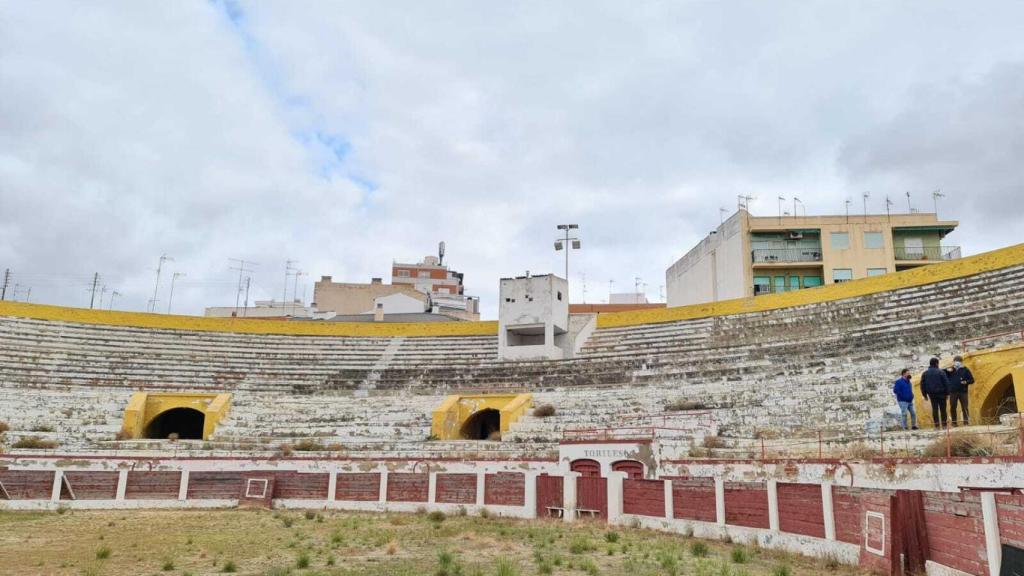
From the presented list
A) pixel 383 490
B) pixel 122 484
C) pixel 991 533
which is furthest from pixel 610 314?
pixel 991 533

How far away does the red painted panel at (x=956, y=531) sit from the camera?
674 cm

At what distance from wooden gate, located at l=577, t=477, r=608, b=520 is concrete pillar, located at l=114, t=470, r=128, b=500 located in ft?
37.4

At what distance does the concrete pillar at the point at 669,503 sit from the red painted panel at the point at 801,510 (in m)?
2.64

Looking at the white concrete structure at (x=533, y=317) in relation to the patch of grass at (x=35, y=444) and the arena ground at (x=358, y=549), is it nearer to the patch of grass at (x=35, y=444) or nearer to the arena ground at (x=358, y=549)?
the arena ground at (x=358, y=549)

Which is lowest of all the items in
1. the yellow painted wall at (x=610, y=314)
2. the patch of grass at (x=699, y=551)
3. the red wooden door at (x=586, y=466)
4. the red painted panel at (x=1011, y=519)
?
the patch of grass at (x=699, y=551)

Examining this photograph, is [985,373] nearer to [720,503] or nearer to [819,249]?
[720,503]

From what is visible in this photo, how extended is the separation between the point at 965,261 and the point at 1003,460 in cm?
1613

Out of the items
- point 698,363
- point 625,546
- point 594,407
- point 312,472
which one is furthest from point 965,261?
point 312,472

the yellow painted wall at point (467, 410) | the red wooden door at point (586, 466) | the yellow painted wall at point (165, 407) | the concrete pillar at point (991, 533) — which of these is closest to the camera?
the concrete pillar at point (991, 533)

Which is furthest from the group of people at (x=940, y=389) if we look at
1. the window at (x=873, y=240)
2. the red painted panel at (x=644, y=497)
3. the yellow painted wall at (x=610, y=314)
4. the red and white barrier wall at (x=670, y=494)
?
the window at (x=873, y=240)

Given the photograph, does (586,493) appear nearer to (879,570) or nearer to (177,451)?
(879,570)

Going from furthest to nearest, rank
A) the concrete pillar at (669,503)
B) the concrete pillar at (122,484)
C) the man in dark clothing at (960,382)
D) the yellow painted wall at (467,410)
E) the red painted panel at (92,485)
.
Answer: the yellow painted wall at (467,410) < the concrete pillar at (122,484) < the red painted panel at (92,485) < the man in dark clothing at (960,382) < the concrete pillar at (669,503)

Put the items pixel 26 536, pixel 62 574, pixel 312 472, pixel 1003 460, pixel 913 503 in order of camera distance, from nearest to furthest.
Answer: pixel 913 503 < pixel 62 574 < pixel 1003 460 < pixel 26 536 < pixel 312 472

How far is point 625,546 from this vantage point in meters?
11.2
